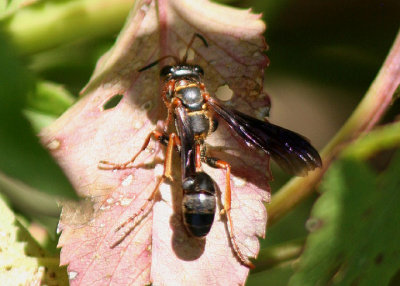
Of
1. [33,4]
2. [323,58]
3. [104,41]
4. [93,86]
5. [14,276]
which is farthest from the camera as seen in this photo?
[323,58]

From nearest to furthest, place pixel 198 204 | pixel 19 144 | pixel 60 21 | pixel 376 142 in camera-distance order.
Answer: pixel 19 144, pixel 198 204, pixel 376 142, pixel 60 21

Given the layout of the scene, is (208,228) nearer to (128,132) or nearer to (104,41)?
(128,132)

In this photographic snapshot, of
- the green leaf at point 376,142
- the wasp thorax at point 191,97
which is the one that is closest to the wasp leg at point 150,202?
the wasp thorax at point 191,97

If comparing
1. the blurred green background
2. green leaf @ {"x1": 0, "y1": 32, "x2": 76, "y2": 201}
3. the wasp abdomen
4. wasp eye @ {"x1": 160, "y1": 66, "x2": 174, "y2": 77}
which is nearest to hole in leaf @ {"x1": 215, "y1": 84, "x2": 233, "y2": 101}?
wasp eye @ {"x1": 160, "y1": 66, "x2": 174, "y2": 77}

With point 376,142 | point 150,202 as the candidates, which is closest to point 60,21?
point 150,202

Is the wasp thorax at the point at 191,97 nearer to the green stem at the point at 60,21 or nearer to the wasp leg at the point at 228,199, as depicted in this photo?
the wasp leg at the point at 228,199

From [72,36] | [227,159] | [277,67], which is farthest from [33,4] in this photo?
[277,67]

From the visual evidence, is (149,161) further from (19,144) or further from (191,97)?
(19,144)
